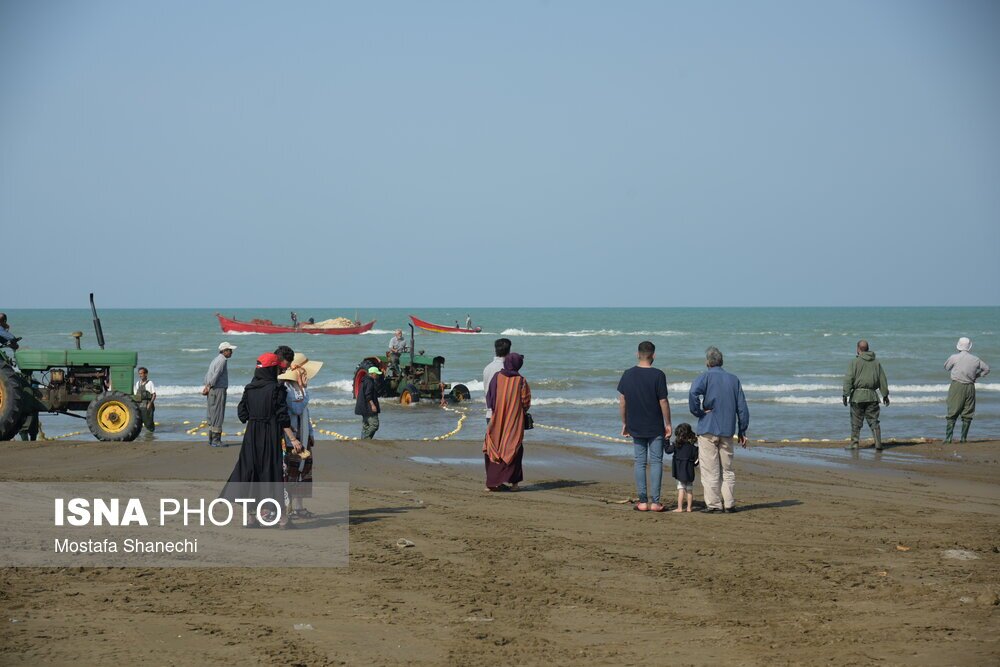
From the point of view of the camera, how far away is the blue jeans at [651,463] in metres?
9.12

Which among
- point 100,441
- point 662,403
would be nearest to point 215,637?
point 662,403

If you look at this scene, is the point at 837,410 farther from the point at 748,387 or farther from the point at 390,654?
the point at 390,654

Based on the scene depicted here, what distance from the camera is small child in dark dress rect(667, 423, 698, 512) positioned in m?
9.05

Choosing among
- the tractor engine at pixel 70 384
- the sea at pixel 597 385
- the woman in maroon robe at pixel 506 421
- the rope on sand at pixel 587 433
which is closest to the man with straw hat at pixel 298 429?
the woman in maroon robe at pixel 506 421

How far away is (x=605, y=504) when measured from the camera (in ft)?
32.0

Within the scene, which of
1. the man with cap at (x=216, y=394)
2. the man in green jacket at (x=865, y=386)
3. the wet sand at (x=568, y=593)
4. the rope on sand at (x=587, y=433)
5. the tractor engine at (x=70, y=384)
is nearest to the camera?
the wet sand at (x=568, y=593)

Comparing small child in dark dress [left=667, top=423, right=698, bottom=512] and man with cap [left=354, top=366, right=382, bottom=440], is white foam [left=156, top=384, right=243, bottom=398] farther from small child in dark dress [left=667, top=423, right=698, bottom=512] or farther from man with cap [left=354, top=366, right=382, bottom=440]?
small child in dark dress [left=667, top=423, right=698, bottom=512]

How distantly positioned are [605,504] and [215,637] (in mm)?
5005

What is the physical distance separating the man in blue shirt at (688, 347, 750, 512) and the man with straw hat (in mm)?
3250

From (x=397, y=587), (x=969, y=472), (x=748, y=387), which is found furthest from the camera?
(x=748, y=387)

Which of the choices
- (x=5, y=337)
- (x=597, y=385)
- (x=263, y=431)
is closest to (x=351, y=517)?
(x=263, y=431)

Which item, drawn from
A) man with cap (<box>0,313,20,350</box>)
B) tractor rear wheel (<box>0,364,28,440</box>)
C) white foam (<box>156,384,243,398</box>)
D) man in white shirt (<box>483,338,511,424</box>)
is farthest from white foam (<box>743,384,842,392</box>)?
man with cap (<box>0,313,20,350</box>)

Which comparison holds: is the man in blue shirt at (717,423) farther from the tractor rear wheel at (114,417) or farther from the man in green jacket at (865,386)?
the tractor rear wheel at (114,417)

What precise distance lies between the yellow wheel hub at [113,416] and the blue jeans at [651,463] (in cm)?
879
